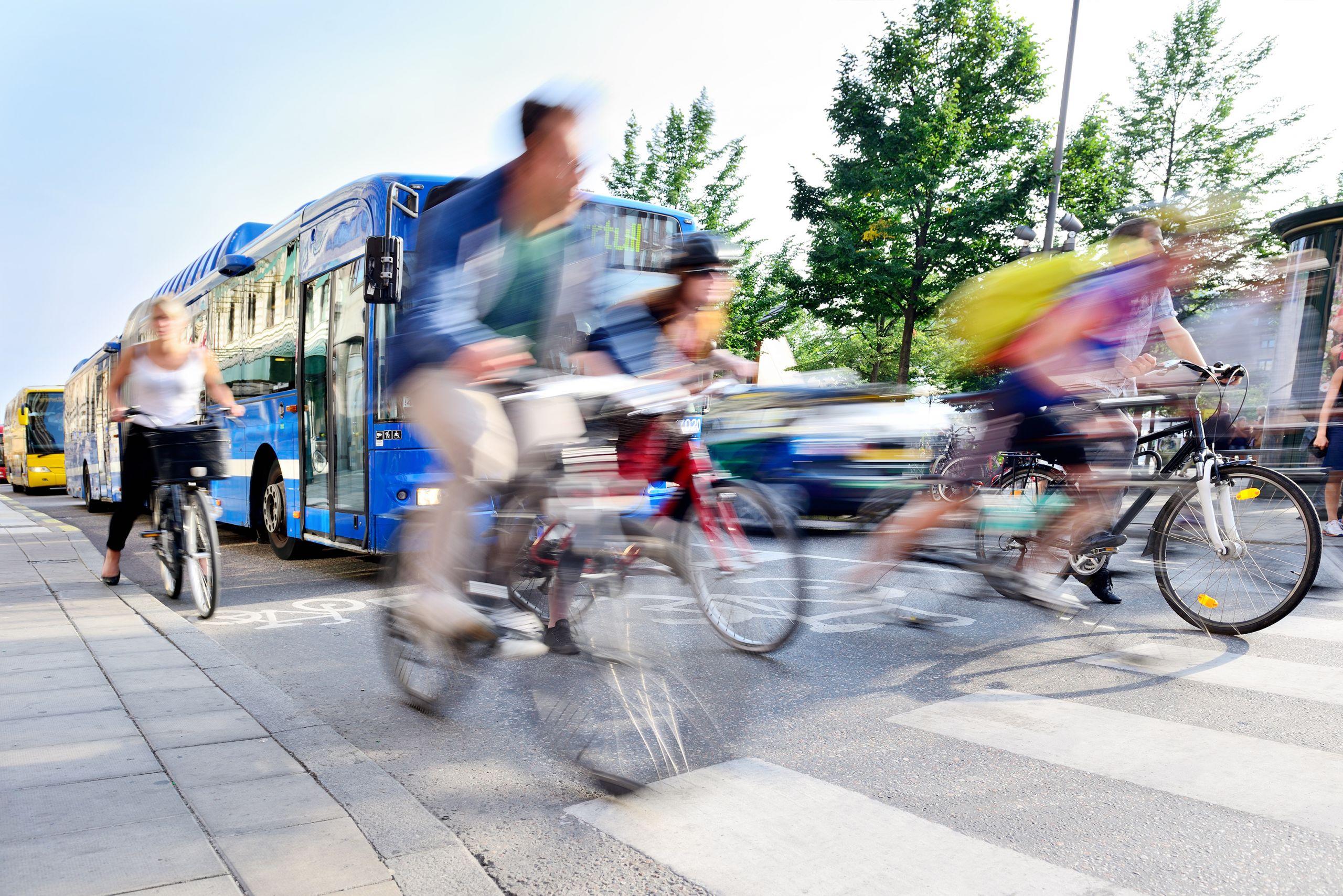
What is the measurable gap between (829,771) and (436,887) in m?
1.32

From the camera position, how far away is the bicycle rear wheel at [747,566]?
152 inches

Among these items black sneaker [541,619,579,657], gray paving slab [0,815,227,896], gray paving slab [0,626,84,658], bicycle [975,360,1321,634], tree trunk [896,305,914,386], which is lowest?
gray paving slab [0,626,84,658]

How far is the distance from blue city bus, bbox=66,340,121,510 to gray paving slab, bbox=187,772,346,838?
12238 mm

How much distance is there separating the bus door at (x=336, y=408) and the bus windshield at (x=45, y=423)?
2495cm

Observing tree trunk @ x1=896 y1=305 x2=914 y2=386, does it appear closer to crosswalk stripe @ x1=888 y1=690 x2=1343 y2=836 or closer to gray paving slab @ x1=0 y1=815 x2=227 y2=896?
crosswalk stripe @ x1=888 y1=690 x2=1343 y2=836

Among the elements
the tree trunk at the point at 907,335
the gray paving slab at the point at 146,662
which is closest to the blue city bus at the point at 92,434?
the gray paving slab at the point at 146,662

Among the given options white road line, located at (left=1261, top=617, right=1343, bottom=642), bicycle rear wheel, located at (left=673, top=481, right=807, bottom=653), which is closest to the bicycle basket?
bicycle rear wheel, located at (left=673, top=481, right=807, bottom=653)

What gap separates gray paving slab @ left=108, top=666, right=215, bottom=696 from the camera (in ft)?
12.4

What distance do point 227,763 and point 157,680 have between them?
1.22m

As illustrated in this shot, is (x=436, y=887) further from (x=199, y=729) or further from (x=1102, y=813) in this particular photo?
(x=1102, y=813)

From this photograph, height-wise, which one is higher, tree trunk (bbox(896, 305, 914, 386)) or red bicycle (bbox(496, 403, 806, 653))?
tree trunk (bbox(896, 305, 914, 386))

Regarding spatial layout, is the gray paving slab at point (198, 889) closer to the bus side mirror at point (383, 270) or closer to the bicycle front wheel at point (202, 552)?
the bicycle front wheel at point (202, 552)

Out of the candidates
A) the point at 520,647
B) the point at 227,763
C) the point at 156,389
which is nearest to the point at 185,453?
the point at 156,389

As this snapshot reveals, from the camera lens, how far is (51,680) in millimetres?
3910
